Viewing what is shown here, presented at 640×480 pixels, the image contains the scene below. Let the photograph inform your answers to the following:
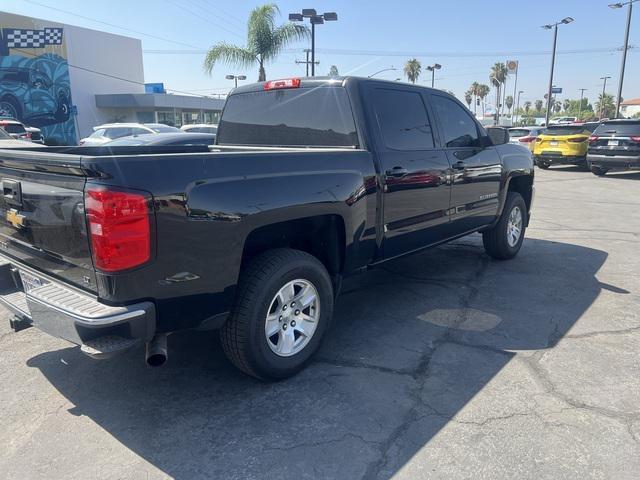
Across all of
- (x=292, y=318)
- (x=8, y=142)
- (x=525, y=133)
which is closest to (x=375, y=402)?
(x=292, y=318)

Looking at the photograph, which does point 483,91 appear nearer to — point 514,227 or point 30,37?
point 30,37

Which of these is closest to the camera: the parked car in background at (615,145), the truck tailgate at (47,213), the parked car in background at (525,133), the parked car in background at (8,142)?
the truck tailgate at (47,213)

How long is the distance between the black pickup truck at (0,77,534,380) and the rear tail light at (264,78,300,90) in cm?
2

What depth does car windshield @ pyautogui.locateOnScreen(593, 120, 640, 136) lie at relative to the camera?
1513cm

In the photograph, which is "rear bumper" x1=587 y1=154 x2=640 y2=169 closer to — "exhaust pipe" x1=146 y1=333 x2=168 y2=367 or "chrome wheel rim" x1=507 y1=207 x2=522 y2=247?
"chrome wheel rim" x1=507 y1=207 x2=522 y2=247

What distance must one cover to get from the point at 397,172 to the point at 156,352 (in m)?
2.29

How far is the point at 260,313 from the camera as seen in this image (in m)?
3.06

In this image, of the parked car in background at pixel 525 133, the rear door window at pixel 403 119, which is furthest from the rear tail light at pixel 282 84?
the parked car in background at pixel 525 133

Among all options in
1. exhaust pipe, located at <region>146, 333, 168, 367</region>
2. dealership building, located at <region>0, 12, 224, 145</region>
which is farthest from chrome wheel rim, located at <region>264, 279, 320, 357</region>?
dealership building, located at <region>0, 12, 224, 145</region>

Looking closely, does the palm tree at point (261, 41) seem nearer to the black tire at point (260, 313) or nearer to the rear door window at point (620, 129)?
the rear door window at point (620, 129)

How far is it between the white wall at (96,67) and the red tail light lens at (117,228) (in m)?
35.1

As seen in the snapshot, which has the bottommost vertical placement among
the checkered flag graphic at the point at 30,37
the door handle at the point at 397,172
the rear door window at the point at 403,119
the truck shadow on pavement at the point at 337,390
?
the truck shadow on pavement at the point at 337,390

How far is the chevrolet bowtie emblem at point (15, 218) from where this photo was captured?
9.76ft

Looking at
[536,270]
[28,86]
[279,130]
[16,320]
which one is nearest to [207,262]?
[16,320]
